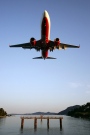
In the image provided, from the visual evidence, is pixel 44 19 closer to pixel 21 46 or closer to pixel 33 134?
pixel 21 46

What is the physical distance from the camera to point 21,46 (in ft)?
165

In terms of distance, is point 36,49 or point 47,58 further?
point 47,58

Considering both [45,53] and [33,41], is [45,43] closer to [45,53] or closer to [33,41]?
[33,41]

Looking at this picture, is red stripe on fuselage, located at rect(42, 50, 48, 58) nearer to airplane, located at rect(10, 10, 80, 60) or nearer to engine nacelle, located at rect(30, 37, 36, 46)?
airplane, located at rect(10, 10, 80, 60)

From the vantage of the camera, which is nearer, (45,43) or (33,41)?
(33,41)

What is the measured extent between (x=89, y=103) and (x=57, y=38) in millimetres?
162405

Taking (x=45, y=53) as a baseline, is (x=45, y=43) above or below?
above

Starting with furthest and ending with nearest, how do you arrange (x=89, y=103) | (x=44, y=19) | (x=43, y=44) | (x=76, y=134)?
(x=89, y=103) < (x=76, y=134) < (x=43, y=44) < (x=44, y=19)

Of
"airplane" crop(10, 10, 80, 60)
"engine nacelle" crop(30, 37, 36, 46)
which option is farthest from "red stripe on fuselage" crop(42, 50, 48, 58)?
"engine nacelle" crop(30, 37, 36, 46)

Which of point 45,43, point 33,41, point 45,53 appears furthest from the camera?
point 45,53

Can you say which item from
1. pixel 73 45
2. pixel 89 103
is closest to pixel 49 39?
pixel 73 45

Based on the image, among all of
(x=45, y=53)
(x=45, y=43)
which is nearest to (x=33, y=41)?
(x=45, y=43)

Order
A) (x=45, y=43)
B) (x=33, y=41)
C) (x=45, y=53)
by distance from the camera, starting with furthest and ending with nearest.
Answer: (x=45, y=53) < (x=45, y=43) < (x=33, y=41)

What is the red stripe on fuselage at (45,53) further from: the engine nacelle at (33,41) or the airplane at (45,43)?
the engine nacelle at (33,41)
